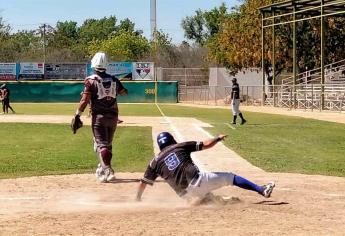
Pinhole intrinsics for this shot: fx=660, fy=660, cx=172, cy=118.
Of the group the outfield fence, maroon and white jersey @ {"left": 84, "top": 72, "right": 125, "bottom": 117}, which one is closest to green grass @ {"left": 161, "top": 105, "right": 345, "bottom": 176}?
maroon and white jersey @ {"left": 84, "top": 72, "right": 125, "bottom": 117}

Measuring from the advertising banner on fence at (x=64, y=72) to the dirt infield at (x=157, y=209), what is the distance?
5802 cm

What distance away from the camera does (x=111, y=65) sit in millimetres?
67875

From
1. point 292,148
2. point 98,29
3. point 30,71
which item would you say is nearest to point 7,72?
point 30,71

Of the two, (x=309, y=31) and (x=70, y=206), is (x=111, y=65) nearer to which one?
(x=309, y=31)

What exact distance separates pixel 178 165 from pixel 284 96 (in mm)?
42620

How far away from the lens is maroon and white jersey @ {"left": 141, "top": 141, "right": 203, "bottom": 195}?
8367mm

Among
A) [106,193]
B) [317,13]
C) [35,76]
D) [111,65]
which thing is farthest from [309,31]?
[106,193]

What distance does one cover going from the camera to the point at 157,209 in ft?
27.3

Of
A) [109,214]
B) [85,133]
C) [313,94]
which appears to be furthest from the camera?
Answer: [313,94]

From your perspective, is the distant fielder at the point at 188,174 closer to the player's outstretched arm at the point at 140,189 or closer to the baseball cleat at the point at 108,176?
the player's outstretched arm at the point at 140,189

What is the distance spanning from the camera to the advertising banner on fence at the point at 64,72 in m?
68.6

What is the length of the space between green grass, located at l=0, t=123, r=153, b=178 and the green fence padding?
121 ft

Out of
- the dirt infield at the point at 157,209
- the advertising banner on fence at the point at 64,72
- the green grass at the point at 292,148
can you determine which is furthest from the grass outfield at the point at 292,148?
the advertising banner on fence at the point at 64,72

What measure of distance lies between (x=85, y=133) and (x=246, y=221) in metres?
16.0
